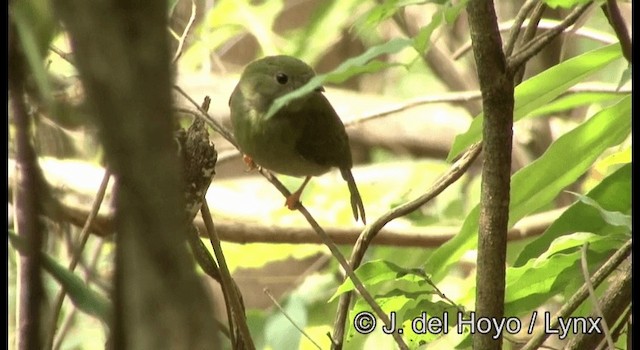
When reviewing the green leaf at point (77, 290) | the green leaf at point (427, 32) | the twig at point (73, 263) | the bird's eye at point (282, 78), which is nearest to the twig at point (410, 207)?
the green leaf at point (427, 32)

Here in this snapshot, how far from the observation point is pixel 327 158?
5.67 feet

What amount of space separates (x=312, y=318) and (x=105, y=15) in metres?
1.65

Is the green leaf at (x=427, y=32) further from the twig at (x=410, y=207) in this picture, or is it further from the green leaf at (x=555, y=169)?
the green leaf at (x=555, y=169)

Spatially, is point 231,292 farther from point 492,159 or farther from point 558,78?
point 558,78

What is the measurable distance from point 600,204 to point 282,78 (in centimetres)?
88

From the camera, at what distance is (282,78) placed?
1788 mm

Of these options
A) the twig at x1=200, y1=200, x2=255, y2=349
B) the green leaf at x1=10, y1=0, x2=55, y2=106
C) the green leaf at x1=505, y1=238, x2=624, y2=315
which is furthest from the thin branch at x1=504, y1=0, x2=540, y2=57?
the green leaf at x1=10, y1=0, x2=55, y2=106

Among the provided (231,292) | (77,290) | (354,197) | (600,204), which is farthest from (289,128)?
(77,290)

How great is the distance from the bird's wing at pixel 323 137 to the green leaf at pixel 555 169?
62 centimetres

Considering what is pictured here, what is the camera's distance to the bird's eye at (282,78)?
1783mm

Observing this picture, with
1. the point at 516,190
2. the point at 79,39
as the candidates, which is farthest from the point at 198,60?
the point at 79,39

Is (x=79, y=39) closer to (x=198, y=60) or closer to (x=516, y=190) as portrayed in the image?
(x=516, y=190)

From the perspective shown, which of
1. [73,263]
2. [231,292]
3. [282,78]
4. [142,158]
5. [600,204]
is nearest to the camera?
[142,158]

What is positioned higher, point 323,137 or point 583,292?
point 323,137
